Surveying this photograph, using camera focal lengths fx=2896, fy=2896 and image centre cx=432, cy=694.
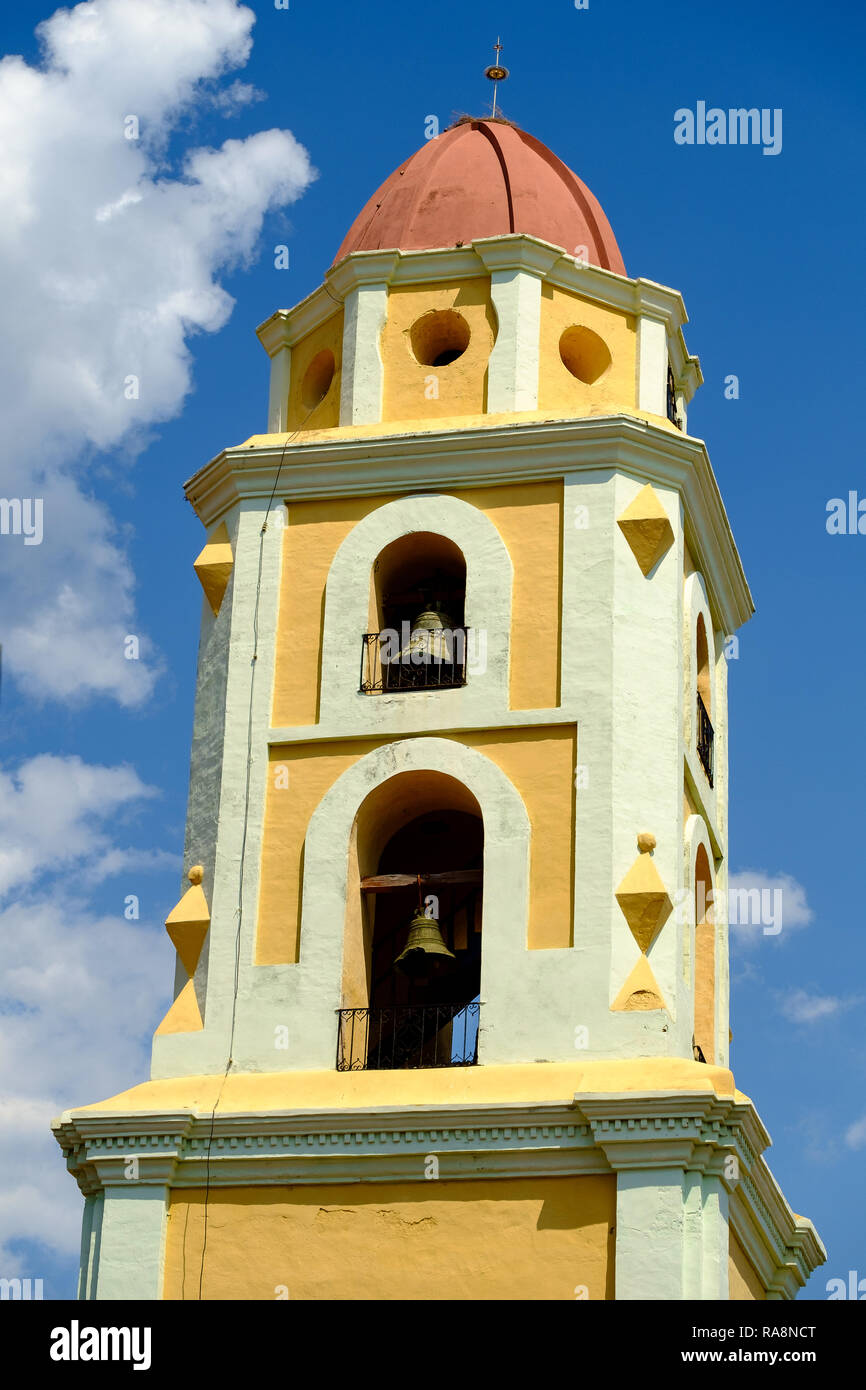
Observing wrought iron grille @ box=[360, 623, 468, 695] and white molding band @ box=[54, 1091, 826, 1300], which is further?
wrought iron grille @ box=[360, 623, 468, 695]

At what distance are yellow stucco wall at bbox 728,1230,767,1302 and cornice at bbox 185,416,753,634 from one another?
6054 millimetres

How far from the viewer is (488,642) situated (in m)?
23.4

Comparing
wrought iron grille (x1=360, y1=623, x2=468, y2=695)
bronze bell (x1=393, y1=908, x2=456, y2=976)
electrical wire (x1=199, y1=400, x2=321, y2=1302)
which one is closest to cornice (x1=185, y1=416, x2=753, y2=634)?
electrical wire (x1=199, y1=400, x2=321, y2=1302)

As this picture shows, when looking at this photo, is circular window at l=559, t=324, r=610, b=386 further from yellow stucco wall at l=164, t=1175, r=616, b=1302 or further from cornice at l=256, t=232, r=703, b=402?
yellow stucco wall at l=164, t=1175, r=616, b=1302

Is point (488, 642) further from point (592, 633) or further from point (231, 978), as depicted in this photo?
point (231, 978)

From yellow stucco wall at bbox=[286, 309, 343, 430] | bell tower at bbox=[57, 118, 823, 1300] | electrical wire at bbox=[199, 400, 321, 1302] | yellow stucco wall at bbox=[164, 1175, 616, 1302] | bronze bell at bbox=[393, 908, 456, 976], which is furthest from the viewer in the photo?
yellow stucco wall at bbox=[286, 309, 343, 430]

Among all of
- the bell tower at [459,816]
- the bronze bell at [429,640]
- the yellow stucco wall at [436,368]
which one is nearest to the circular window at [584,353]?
the bell tower at [459,816]

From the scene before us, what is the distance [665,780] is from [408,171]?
6.84 m

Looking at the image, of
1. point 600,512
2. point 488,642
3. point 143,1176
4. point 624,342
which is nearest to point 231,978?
point 143,1176

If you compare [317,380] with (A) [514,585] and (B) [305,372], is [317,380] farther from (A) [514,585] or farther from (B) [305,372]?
(A) [514,585]

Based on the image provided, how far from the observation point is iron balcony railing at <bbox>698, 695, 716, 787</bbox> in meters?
24.9

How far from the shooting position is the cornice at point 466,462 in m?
23.8

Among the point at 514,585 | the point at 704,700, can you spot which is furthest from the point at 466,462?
the point at 704,700

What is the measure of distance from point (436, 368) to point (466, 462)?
128 centimetres
